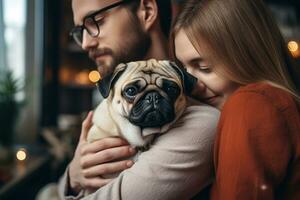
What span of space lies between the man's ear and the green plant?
969 millimetres

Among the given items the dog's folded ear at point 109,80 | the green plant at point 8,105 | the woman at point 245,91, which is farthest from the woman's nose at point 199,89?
the green plant at point 8,105

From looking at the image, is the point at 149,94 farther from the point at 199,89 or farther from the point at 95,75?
the point at 95,75

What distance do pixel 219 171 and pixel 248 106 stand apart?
90 mm

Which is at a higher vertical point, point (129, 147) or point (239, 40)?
point (239, 40)

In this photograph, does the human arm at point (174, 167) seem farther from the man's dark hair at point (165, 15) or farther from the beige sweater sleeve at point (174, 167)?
the man's dark hair at point (165, 15)

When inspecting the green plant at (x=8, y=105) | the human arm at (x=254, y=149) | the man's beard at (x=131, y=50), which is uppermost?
the man's beard at (x=131, y=50)

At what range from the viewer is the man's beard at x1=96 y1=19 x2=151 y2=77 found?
636 mm

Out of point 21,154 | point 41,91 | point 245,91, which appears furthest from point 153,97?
point 21,154

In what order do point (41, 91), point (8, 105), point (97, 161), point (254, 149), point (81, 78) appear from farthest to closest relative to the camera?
point (8, 105) → point (41, 91) → point (81, 78) → point (97, 161) → point (254, 149)

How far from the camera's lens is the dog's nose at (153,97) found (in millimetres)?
563

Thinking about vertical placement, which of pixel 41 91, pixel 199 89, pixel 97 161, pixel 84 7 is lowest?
pixel 41 91

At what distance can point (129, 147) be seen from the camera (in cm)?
61

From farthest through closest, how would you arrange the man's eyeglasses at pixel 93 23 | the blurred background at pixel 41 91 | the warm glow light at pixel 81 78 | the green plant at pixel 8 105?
the green plant at pixel 8 105 < the blurred background at pixel 41 91 < the warm glow light at pixel 81 78 < the man's eyeglasses at pixel 93 23

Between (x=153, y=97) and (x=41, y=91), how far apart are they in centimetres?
81
